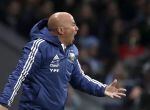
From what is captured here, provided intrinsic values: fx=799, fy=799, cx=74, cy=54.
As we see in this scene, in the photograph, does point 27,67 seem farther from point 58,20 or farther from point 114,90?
point 114,90

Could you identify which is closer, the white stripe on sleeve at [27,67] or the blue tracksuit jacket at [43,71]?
the white stripe on sleeve at [27,67]

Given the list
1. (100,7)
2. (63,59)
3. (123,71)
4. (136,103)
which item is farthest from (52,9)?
(63,59)

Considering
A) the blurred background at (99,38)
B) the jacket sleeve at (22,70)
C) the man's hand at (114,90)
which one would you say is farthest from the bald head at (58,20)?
the blurred background at (99,38)

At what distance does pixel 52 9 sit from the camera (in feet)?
49.5

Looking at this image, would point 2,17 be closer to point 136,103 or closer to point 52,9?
point 52,9

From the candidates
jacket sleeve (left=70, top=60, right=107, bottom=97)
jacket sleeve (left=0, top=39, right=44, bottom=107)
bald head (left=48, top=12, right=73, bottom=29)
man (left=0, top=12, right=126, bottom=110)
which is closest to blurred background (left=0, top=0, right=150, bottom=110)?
jacket sleeve (left=70, top=60, right=107, bottom=97)

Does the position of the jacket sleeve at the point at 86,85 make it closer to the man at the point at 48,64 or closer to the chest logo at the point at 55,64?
the man at the point at 48,64

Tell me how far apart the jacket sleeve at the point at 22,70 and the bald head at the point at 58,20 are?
0.79 feet

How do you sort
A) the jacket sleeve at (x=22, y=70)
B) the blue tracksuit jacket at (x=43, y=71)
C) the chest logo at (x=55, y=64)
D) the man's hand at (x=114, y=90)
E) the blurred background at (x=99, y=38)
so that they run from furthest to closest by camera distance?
the blurred background at (x=99, y=38) < the man's hand at (x=114, y=90) < the chest logo at (x=55, y=64) < the blue tracksuit jacket at (x=43, y=71) < the jacket sleeve at (x=22, y=70)

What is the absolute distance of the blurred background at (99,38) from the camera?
1334 centimetres

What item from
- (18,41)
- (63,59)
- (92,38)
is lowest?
(63,59)

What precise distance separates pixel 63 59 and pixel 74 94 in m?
5.04

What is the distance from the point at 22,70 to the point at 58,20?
26.7 inches

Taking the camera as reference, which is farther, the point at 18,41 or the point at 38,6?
the point at 38,6
